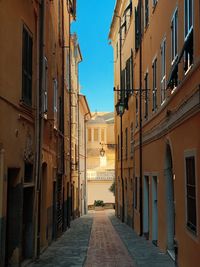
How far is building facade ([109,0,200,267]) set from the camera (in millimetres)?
9734

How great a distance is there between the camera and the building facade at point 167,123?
9734mm

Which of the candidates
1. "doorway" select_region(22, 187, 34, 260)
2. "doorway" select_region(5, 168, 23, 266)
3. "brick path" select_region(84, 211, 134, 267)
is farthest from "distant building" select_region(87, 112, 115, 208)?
"doorway" select_region(5, 168, 23, 266)

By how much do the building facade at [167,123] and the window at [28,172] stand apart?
353 centimetres

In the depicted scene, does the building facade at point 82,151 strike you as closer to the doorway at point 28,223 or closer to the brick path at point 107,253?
the brick path at point 107,253

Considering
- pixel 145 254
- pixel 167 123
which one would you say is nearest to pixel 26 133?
pixel 167 123

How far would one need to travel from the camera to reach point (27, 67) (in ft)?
41.0

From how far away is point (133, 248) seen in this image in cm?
1614

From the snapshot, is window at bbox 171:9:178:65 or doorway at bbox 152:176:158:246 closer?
window at bbox 171:9:178:65

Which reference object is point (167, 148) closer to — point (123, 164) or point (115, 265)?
point (115, 265)

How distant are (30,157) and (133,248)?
17.1 feet

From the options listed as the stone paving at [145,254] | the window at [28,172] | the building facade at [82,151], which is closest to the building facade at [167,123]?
the stone paving at [145,254]

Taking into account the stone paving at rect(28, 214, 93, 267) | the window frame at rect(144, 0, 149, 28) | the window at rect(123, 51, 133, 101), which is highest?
the window frame at rect(144, 0, 149, 28)

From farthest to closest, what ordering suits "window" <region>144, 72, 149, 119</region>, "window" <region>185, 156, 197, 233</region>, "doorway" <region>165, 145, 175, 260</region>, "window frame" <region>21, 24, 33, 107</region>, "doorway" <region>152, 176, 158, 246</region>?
"window" <region>144, 72, 149, 119</region>, "doorway" <region>152, 176, 158, 246</region>, "doorway" <region>165, 145, 175, 260</region>, "window frame" <region>21, 24, 33, 107</region>, "window" <region>185, 156, 197, 233</region>

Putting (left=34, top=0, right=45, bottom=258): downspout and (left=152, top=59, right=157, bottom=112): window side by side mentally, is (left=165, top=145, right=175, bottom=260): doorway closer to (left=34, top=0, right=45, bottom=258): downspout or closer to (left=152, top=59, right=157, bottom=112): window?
(left=152, top=59, right=157, bottom=112): window
